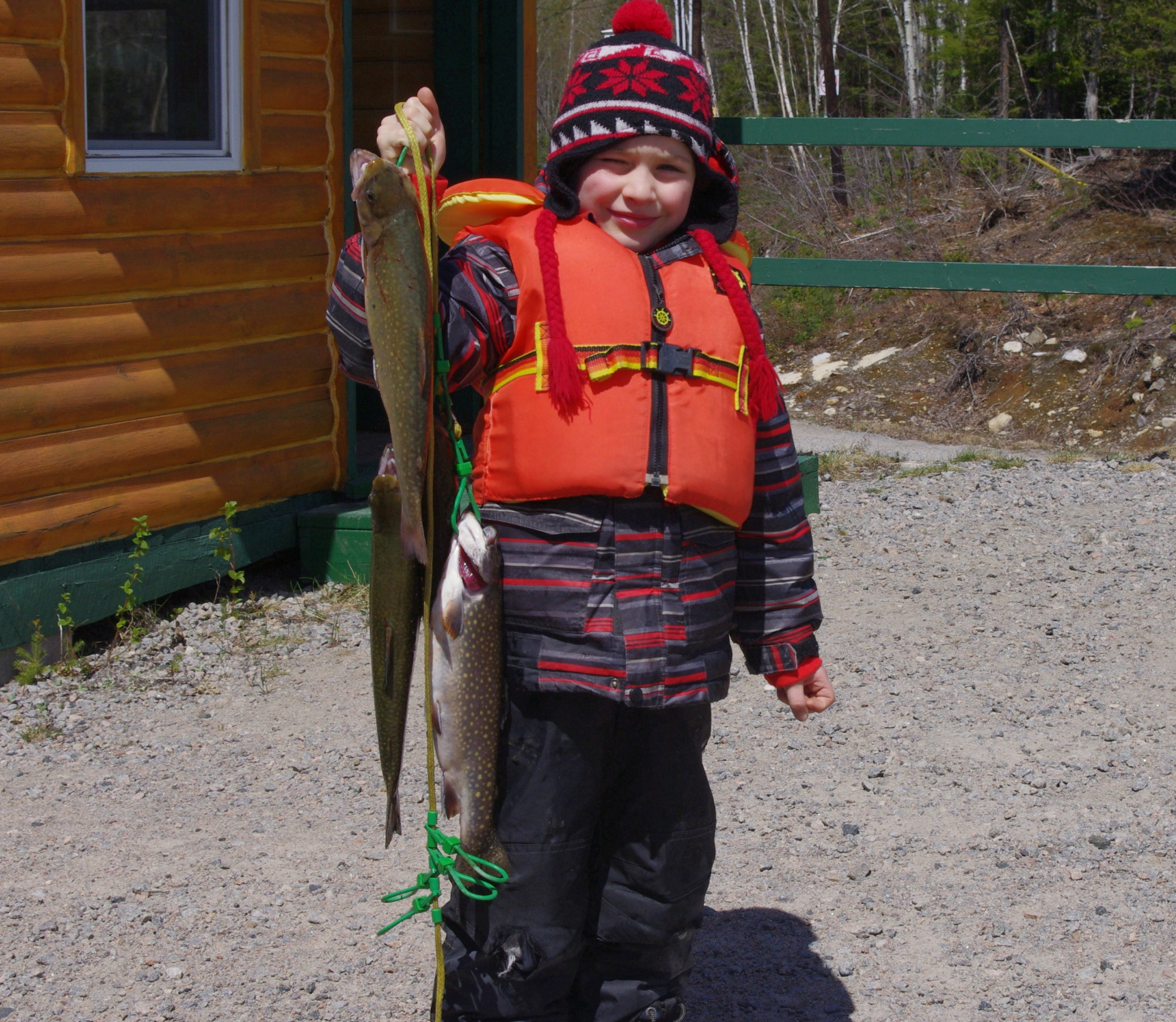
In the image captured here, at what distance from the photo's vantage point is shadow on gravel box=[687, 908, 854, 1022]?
9.64ft

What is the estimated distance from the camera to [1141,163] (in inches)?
603

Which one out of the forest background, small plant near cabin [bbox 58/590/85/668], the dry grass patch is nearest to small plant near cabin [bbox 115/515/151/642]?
small plant near cabin [bbox 58/590/85/668]

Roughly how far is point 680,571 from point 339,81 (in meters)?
4.06

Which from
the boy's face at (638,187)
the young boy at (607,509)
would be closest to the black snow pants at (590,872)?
the young boy at (607,509)

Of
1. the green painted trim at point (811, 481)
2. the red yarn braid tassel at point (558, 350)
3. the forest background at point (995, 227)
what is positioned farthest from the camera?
the forest background at point (995, 227)

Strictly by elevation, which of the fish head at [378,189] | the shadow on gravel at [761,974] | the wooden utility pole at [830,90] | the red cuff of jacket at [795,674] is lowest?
the shadow on gravel at [761,974]

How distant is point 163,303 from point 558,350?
3.27 metres

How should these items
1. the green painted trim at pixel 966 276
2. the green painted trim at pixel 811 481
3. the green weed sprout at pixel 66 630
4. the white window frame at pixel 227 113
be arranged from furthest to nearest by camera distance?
the green painted trim at pixel 966 276 < the green painted trim at pixel 811 481 < the white window frame at pixel 227 113 < the green weed sprout at pixel 66 630

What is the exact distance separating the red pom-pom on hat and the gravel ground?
1986mm

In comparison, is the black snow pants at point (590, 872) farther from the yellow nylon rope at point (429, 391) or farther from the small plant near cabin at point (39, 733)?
the small plant near cabin at point (39, 733)

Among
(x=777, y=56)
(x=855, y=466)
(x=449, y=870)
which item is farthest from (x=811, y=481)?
(x=777, y=56)

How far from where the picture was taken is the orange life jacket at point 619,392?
218cm

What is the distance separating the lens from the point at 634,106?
2266mm

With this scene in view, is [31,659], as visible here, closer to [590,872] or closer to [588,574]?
[590,872]
